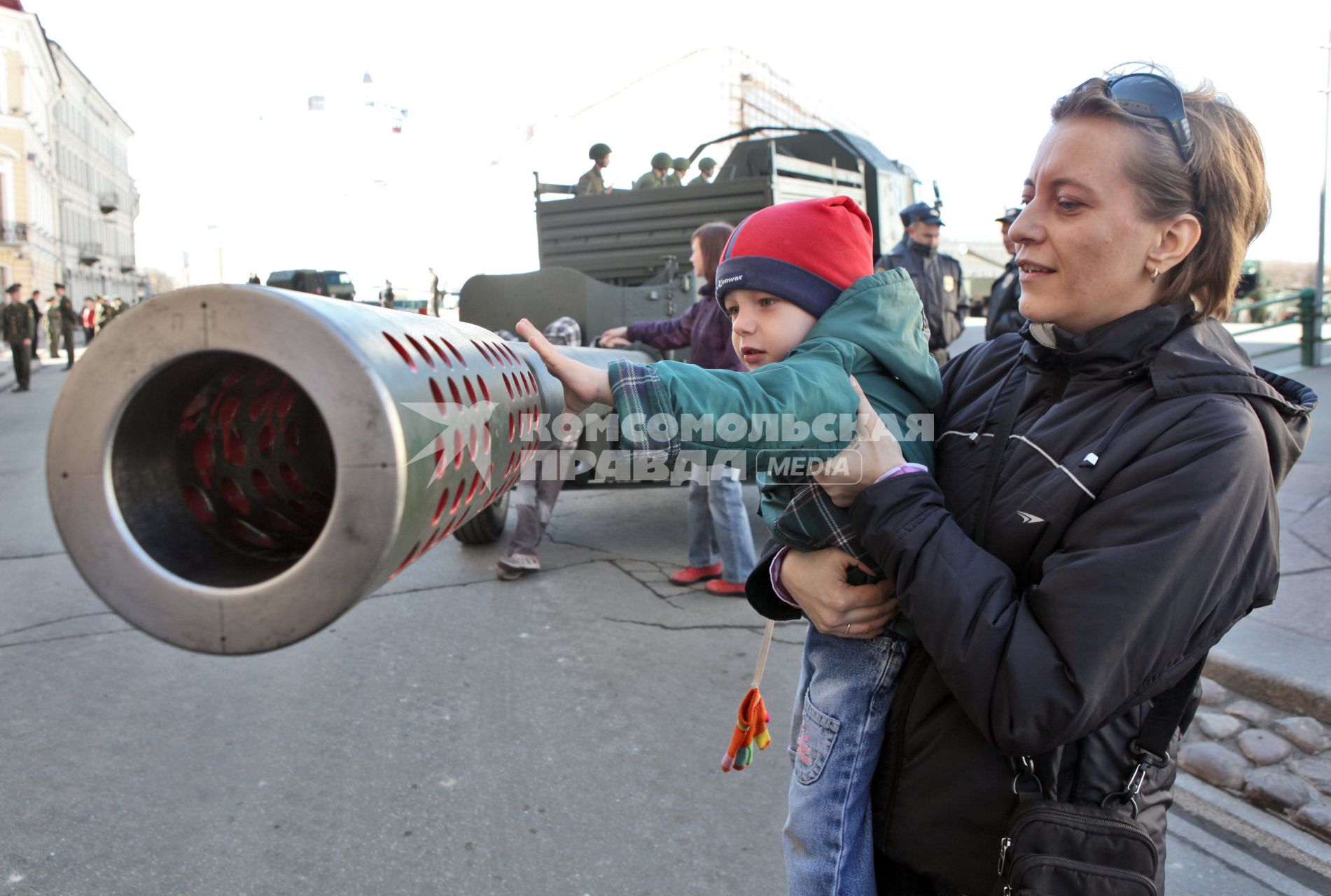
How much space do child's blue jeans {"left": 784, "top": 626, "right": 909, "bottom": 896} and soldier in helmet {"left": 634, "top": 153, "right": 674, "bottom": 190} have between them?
25.4ft

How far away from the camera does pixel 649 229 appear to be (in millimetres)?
7715

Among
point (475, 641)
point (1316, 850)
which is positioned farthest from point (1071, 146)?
point (475, 641)

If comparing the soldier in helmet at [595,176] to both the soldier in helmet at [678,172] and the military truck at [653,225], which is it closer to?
the military truck at [653,225]

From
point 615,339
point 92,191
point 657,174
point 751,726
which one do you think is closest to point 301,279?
point 657,174

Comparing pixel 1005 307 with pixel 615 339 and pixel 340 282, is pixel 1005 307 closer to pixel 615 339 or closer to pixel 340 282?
pixel 615 339

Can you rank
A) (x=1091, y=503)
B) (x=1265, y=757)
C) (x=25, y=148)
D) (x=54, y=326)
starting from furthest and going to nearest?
1. (x=25, y=148)
2. (x=54, y=326)
3. (x=1265, y=757)
4. (x=1091, y=503)

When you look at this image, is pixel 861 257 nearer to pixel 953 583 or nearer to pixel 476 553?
pixel 953 583

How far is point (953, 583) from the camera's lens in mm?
→ 1209

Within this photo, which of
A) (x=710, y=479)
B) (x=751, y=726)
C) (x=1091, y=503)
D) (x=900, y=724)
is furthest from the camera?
(x=710, y=479)

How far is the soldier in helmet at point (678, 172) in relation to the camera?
29.5 feet

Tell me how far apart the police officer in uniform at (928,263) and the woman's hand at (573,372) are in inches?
212

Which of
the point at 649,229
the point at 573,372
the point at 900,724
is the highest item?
the point at 649,229

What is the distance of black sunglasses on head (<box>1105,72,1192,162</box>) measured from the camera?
4.02 feet

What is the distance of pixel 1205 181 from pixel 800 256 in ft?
1.93
